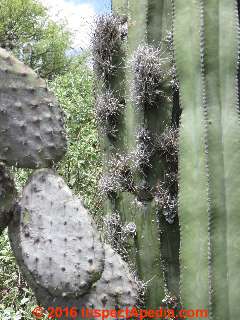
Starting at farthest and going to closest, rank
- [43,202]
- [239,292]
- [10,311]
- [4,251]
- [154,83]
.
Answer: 1. [4,251]
2. [10,311]
3. [154,83]
4. [43,202]
5. [239,292]

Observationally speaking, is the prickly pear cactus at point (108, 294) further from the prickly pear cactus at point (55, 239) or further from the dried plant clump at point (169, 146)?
the dried plant clump at point (169, 146)

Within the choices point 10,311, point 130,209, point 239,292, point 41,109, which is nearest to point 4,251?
point 10,311

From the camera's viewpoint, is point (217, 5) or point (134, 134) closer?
point (217, 5)

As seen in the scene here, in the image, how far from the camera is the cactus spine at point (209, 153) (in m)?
2.21

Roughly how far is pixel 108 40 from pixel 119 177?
0.72m

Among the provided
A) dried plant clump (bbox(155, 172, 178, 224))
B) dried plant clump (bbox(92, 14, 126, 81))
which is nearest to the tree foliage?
dried plant clump (bbox(92, 14, 126, 81))

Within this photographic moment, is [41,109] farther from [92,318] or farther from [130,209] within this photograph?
[92,318]

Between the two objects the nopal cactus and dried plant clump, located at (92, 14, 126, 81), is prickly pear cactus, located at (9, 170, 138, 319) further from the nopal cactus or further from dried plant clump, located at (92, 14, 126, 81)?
dried plant clump, located at (92, 14, 126, 81)

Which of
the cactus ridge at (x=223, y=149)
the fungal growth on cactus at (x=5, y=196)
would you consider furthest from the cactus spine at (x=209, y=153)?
the fungal growth on cactus at (x=5, y=196)

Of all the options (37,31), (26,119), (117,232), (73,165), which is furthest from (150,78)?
(37,31)

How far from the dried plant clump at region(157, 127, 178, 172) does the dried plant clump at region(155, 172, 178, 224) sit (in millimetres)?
62

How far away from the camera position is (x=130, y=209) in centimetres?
268

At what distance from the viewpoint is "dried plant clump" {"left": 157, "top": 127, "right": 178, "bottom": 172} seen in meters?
2.57

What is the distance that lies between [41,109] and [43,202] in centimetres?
41
